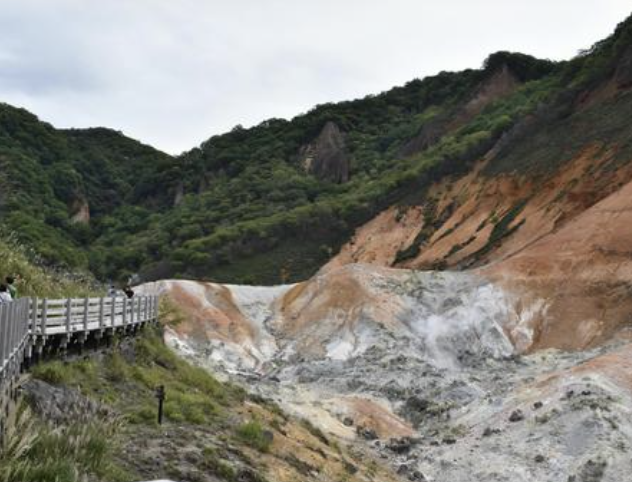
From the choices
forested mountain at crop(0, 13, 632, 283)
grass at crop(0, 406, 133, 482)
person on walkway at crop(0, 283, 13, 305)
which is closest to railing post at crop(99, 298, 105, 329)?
person on walkway at crop(0, 283, 13, 305)

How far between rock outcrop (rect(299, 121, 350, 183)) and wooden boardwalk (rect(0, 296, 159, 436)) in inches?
3500

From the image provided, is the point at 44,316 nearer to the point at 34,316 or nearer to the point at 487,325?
the point at 34,316

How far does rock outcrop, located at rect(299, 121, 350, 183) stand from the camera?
112 m

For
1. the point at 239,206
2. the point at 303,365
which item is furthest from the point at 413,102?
the point at 303,365

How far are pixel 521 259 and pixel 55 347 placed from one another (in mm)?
33600

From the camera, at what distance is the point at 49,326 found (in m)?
15.3

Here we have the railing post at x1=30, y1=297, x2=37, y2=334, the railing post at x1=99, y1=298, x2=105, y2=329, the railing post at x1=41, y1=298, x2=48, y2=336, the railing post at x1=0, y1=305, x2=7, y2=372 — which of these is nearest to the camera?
the railing post at x1=0, y1=305, x2=7, y2=372

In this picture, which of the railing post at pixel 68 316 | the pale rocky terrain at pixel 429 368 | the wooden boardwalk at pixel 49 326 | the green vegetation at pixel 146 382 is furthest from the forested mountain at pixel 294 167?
the railing post at pixel 68 316

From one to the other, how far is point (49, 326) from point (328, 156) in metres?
101

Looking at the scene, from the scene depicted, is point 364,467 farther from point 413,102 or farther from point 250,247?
point 413,102

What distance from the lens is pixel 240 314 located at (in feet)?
158

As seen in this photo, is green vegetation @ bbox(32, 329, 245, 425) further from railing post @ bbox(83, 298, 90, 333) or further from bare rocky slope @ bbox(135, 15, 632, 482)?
bare rocky slope @ bbox(135, 15, 632, 482)

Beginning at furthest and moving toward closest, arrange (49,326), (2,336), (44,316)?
(49,326)
(44,316)
(2,336)

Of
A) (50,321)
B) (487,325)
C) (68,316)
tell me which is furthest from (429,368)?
(50,321)
